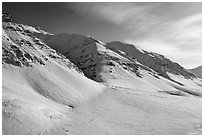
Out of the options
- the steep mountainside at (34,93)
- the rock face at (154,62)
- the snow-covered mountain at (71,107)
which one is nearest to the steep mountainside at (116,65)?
the rock face at (154,62)

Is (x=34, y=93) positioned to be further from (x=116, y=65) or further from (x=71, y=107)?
(x=116, y=65)

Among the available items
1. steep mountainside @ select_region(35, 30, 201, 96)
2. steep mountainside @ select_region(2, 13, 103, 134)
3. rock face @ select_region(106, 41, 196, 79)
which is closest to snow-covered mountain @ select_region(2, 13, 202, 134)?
steep mountainside @ select_region(2, 13, 103, 134)

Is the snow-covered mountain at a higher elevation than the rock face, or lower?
lower

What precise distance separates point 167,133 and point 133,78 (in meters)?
65.8

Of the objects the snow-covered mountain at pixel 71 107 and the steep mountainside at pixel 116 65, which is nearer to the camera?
the snow-covered mountain at pixel 71 107

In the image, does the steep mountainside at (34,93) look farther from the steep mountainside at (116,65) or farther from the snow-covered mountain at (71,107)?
the steep mountainside at (116,65)

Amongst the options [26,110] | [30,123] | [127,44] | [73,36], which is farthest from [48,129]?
[127,44]

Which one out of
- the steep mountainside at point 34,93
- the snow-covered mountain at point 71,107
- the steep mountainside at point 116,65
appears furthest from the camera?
the steep mountainside at point 116,65

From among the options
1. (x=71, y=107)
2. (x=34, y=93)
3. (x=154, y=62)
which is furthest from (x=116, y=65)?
(x=34, y=93)

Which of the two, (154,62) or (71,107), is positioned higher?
(154,62)

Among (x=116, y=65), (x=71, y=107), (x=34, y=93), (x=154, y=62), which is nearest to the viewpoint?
(x=71, y=107)

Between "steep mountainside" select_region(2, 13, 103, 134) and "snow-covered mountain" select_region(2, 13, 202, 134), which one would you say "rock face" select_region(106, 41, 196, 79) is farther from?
"snow-covered mountain" select_region(2, 13, 202, 134)

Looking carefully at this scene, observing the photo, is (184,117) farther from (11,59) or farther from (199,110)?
(11,59)

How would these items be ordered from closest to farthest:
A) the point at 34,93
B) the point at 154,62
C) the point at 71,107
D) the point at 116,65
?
1. the point at 71,107
2. the point at 34,93
3. the point at 116,65
4. the point at 154,62
